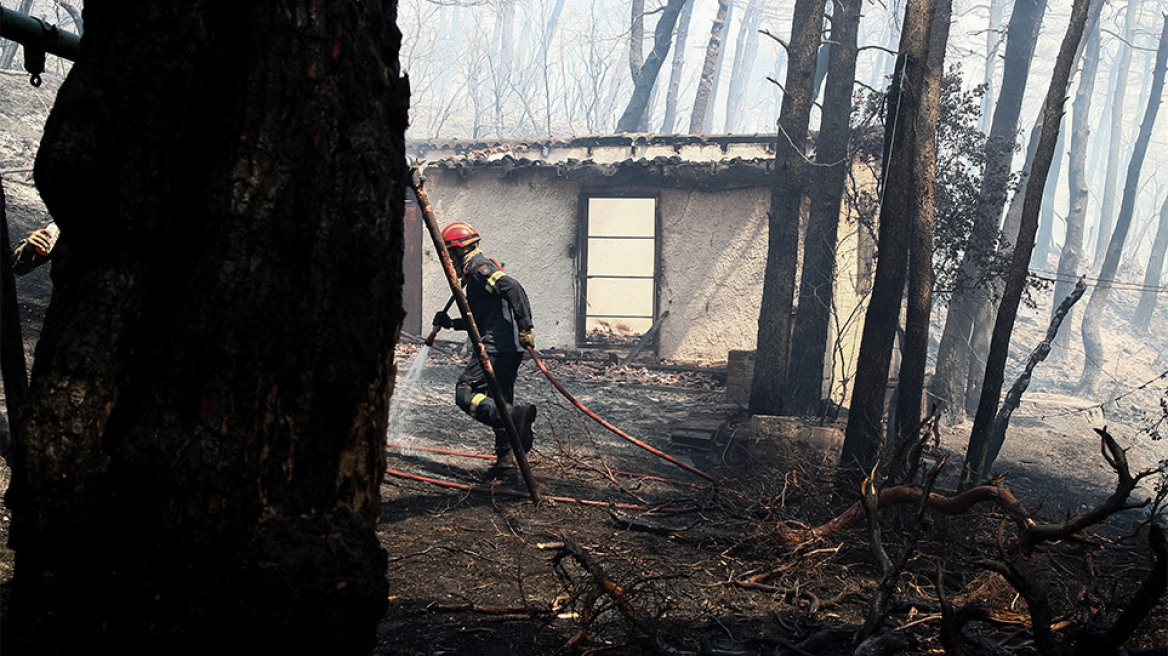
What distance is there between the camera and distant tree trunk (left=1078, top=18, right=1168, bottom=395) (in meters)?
20.3

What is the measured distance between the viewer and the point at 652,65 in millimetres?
20594

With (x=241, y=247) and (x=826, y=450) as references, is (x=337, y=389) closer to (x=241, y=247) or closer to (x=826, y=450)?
(x=241, y=247)

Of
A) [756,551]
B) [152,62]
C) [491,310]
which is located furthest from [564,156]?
[152,62]

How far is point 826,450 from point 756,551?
2458 millimetres

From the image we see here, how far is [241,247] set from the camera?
173cm

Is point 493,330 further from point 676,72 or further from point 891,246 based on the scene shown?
point 676,72

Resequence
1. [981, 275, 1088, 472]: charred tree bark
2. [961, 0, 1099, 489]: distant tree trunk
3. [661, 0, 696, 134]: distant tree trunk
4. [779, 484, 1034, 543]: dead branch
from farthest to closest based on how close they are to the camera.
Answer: [661, 0, 696, 134]: distant tree trunk
[981, 275, 1088, 472]: charred tree bark
[961, 0, 1099, 489]: distant tree trunk
[779, 484, 1034, 543]: dead branch

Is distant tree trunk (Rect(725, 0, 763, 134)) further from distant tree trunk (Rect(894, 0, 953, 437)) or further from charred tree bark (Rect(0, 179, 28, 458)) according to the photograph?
charred tree bark (Rect(0, 179, 28, 458))

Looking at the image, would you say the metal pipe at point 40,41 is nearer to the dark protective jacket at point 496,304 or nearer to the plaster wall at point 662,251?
the dark protective jacket at point 496,304

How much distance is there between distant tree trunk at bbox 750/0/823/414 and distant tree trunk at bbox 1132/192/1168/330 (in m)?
24.7

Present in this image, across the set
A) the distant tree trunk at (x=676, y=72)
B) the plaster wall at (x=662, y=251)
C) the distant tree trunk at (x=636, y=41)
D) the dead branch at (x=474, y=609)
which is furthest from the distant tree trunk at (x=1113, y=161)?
the dead branch at (x=474, y=609)

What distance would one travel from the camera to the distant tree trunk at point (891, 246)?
20.6 ft

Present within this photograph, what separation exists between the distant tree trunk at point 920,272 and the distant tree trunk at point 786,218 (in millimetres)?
2940

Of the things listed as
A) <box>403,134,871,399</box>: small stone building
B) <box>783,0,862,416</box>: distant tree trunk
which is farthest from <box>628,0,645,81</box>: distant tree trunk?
<box>783,0,862,416</box>: distant tree trunk
